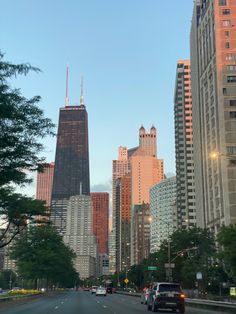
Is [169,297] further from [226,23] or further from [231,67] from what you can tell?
[226,23]

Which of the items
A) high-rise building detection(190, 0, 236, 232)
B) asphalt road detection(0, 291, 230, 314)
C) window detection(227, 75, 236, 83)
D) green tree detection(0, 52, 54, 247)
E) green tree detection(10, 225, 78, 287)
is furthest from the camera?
window detection(227, 75, 236, 83)

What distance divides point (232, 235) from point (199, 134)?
81.8m

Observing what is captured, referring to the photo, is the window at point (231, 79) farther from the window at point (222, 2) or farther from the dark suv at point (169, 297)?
the dark suv at point (169, 297)

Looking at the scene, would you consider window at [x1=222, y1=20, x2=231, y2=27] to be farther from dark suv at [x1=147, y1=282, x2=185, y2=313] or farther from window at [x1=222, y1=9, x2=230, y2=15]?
dark suv at [x1=147, y1=282, x2=185, y2=313]

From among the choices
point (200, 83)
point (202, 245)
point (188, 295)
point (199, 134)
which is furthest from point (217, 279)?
point (200, 83)

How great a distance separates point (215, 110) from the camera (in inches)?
5054

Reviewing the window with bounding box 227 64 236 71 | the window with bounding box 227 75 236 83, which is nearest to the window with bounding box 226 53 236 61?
the window with bounding box 227 64 236 71

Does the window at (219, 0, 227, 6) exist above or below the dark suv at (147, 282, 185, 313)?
above

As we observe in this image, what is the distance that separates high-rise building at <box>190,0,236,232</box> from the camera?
390 ft

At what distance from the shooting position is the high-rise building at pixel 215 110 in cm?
11888

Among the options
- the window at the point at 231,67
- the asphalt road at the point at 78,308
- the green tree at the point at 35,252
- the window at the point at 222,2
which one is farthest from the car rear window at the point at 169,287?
the window at the point at 222,2

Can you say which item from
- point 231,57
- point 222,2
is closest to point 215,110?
point 231,57

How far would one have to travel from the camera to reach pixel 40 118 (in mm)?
22000

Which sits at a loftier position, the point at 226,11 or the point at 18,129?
the point at 226,11
